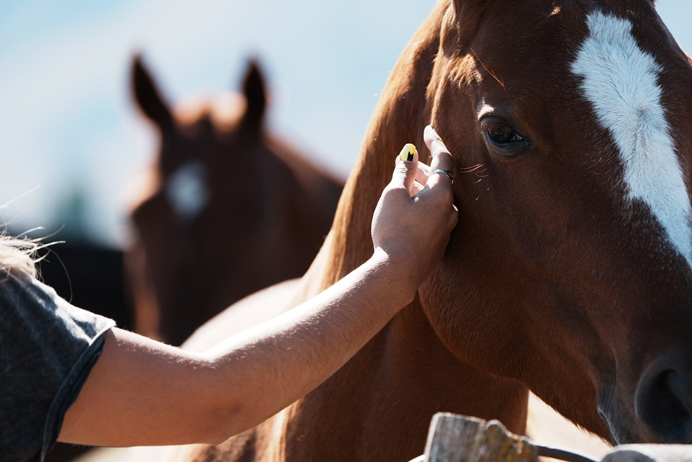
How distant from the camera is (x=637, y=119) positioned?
135 cm

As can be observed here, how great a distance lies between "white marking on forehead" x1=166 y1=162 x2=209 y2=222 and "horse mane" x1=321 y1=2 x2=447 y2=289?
2726 millimetres

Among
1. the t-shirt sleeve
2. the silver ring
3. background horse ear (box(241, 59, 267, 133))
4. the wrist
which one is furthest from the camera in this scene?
background horse ear (box(241, 59, 267, 133))

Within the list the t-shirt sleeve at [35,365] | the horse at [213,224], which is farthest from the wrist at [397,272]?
the horse at [213,224]

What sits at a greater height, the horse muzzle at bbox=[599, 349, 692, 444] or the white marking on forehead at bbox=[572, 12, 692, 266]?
the white marking on forehead at bbox=[572, 12, 692, 266]

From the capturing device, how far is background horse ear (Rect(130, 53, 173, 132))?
5.24 metres

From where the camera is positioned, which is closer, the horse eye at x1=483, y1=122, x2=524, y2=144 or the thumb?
the horse eye at x1=483, y1=122, x2=524, y2=144

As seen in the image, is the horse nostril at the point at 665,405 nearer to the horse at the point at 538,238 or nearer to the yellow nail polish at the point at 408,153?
the horse at the point at 538,238

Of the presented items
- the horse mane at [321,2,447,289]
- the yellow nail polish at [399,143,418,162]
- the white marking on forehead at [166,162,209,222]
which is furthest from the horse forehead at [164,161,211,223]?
the yellow nail polish at [399,143,418,162]

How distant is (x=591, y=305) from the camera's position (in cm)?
140

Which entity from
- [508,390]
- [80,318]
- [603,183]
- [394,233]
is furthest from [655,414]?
[80,318]

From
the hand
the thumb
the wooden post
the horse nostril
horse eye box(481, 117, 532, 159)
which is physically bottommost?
the horse nostril

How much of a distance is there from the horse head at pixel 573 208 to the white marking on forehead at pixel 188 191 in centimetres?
307

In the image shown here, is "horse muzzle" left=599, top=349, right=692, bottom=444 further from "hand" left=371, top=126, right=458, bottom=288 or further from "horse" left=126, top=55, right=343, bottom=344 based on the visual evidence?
"horse" left=126, top=55, right=343, bottom=344

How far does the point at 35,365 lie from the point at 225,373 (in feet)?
1.05
